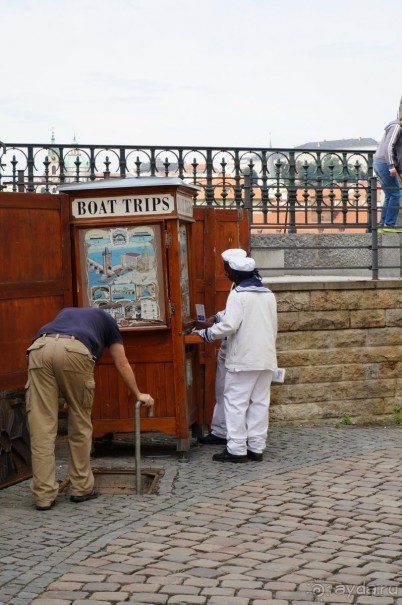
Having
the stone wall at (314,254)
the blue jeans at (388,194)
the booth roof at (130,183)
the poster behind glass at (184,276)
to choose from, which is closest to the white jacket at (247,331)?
the poster behind glass at (184,276)

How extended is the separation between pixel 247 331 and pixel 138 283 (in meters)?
1.02

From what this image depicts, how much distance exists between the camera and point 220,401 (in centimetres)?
1044

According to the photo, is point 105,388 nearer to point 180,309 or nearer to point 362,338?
point 180,309

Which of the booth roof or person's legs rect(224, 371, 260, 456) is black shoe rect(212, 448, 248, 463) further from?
the booth roof

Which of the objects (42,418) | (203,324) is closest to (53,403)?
(42,418)

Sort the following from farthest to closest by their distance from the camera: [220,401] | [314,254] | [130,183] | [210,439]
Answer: [314,254], [210,439], [220,401], [130,183]

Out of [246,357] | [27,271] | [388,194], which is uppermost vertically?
[388,194]

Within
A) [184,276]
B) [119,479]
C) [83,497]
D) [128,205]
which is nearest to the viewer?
[83,497]

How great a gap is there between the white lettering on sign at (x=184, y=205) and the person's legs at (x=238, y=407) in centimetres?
146

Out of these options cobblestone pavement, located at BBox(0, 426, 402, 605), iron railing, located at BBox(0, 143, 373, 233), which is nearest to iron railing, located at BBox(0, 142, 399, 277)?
iron railing, located at BBox(0, 143, 373, 233)

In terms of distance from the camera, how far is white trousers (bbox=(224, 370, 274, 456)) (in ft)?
31.5

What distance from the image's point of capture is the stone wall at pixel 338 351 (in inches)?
466

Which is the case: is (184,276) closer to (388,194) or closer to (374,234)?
(374,234)

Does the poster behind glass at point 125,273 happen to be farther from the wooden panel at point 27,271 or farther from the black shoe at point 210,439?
the black shoe at point 210,439
